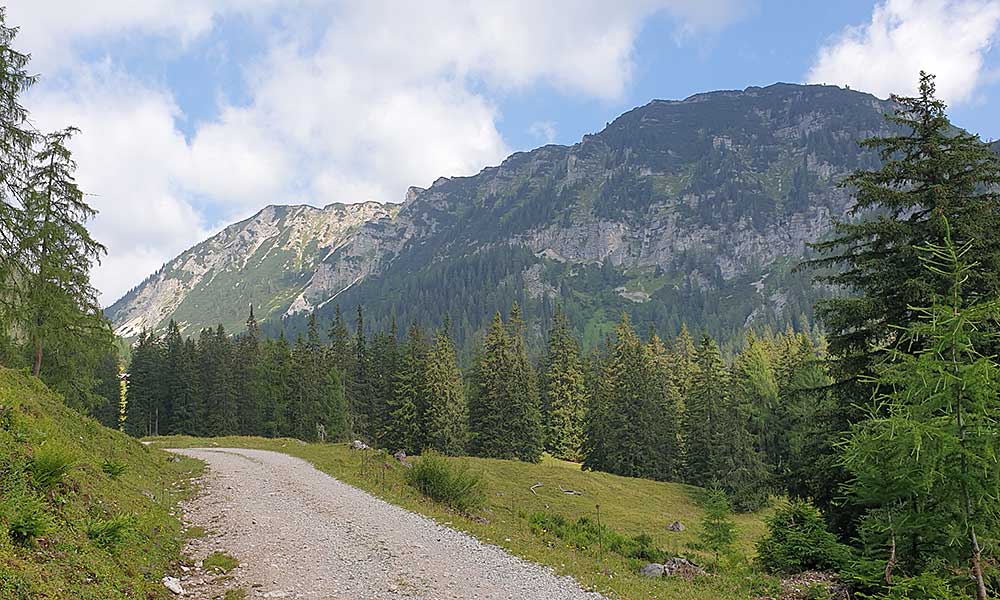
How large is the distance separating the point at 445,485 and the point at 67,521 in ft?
49.7

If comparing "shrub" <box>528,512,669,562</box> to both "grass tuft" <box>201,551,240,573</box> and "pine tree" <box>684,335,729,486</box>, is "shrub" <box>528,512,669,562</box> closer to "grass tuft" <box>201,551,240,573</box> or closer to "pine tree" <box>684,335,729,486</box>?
"grass tuft" <box>201,551,240,573</box>

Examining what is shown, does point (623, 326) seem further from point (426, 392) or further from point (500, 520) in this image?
point (500, 520)

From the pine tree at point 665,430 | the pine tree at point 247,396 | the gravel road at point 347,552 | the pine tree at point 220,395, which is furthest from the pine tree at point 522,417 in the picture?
the gravel road at point 347,552

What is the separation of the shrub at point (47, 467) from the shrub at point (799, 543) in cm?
1795

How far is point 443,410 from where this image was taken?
56219 millimetres

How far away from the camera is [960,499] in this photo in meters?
7.14

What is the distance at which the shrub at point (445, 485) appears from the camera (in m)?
23.1

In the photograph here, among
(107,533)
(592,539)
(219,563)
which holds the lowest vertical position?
(592,539)

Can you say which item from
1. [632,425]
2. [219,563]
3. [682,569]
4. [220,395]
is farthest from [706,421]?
[220,395]

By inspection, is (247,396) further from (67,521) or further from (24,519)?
(24,519)

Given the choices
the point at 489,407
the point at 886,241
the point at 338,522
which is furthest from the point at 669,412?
the point at 338,522

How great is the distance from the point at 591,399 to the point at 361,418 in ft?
95.5

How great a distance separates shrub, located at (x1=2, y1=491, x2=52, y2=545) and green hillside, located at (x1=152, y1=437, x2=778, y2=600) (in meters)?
10.3

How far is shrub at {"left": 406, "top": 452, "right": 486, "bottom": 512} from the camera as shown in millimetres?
23141
